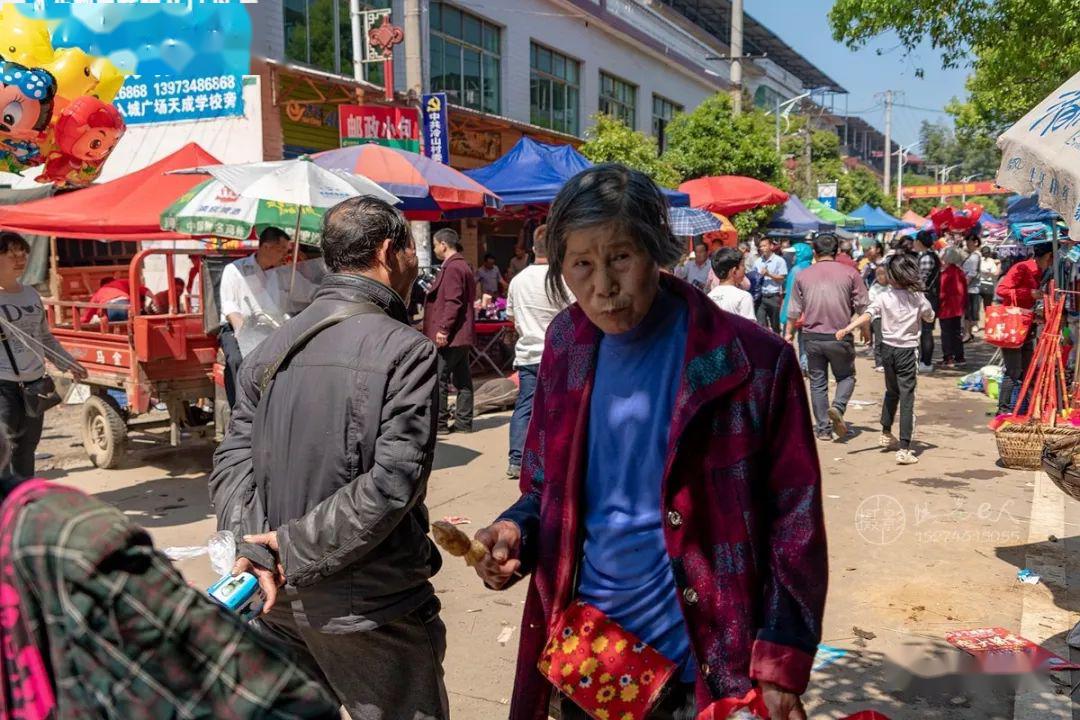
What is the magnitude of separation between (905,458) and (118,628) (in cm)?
783

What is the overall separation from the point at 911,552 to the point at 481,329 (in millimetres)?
6917

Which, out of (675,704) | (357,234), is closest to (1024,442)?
(675,704)

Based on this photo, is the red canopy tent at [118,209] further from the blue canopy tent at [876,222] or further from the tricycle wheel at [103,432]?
the blue canopy tent at [876,222]

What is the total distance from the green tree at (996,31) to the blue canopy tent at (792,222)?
8233mm

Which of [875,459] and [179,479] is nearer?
[179,479]

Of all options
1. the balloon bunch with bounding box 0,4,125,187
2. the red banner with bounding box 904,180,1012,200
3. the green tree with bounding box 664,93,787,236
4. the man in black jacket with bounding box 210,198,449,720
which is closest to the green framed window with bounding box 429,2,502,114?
the green tree with bounding box 664,93,787,236

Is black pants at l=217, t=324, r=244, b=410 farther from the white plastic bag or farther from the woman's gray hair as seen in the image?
the woman's gray hair

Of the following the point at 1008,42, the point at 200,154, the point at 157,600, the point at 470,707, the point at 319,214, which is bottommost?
the point at 470,707

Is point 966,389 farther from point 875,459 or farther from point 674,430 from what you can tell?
point 674,430

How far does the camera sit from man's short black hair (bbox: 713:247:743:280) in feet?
26.4

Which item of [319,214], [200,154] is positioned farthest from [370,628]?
[200,154]

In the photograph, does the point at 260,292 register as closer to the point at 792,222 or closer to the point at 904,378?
the point at 904,378

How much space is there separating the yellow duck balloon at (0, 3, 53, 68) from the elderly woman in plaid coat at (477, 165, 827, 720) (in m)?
6.49

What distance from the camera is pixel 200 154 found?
29.6 feet
